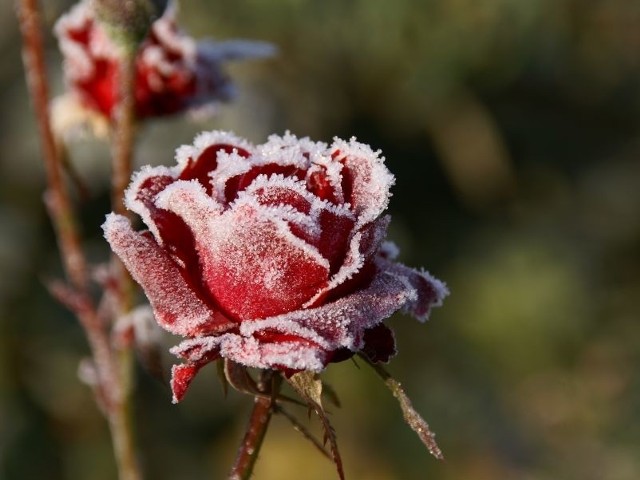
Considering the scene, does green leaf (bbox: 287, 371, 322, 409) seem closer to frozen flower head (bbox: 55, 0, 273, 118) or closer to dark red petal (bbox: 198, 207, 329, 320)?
dark red petal (bbox: 198, 207, 329, 320)

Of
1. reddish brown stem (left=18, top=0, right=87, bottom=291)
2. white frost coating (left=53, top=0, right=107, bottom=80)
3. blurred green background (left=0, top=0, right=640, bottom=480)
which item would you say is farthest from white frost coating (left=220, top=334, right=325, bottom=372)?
blurred green background (left=0, top=0, right=640, bottom=480)

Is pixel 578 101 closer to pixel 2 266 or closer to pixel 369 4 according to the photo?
pixel 369 4

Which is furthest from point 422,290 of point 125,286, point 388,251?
point 125,286

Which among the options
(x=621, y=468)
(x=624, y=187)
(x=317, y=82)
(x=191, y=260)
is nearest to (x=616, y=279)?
(x=624, y=187)

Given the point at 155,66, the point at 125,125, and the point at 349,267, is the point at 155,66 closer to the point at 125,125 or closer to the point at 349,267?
the point at 125,125

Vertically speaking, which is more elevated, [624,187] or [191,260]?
[624,187]

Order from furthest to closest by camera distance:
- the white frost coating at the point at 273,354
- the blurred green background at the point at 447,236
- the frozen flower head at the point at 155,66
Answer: the blurred green background at the point at 447,236 → the frozen flower head at the point at 155,66 → the white frost coating at the point at 273,354

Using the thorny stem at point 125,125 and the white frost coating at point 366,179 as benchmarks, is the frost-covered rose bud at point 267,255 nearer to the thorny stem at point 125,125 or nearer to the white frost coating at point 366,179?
the white frost coating at point 366,179

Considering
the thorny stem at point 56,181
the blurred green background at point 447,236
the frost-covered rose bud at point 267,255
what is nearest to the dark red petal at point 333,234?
the frost-covered rose bud at point 267,255
